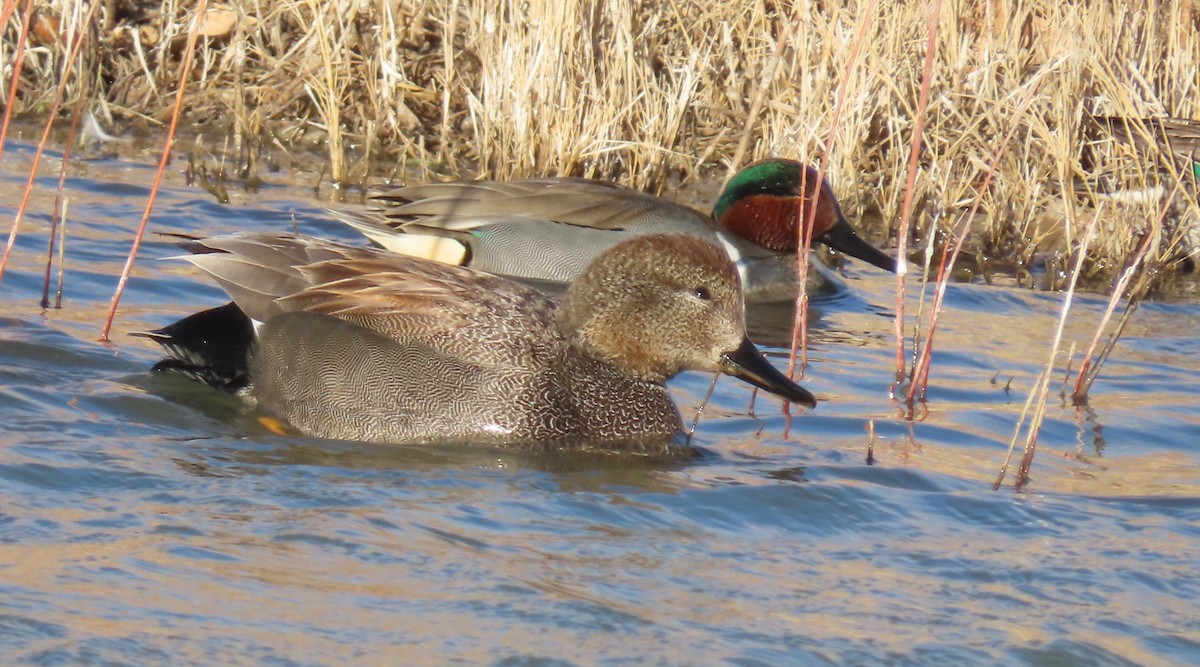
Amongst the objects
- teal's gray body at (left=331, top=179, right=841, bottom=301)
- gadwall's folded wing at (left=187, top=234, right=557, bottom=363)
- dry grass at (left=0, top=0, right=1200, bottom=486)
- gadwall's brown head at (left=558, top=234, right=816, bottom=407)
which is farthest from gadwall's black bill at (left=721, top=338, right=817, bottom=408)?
dry grass at (left=0, top=0, right=1200, bottom=486)

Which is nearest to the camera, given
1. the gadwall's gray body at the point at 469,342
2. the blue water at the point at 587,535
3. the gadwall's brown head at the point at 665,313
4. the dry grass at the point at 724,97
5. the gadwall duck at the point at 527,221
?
the blue water at the point at 587,535

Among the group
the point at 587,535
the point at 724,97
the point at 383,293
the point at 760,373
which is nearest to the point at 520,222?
the point at 724,97

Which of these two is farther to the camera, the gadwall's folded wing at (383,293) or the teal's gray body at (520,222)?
the teal's gray body at (520,222)

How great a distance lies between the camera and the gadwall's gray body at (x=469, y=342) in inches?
169

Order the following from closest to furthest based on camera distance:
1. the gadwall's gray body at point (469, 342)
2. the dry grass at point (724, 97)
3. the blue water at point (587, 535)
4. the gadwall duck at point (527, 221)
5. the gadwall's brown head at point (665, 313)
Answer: the blue water at point (587, 535) < the gadwall's gray body at point (469, 342) < the gadwall's brown head at point (665, 313) < the gadwall duck at point (527, 221) < the dry grass at point (724, 97)

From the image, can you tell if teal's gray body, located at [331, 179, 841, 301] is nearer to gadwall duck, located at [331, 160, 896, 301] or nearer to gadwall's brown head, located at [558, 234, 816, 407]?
gadwall duck, located at [331, 160, 896, 301]

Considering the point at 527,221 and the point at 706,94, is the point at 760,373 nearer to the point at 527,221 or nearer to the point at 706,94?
the point at 527,221

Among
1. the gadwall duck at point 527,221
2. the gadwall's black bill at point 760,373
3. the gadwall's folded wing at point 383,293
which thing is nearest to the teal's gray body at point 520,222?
the gadwall duck at point 527,221

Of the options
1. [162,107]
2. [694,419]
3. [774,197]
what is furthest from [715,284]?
[162,107]

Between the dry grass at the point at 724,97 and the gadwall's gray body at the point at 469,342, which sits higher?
the dry grass at the point at 724,97

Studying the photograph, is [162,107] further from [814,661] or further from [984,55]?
[814,661]

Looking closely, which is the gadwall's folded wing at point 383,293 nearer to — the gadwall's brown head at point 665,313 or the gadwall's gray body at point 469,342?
the gadwall's gray body at point 469,342

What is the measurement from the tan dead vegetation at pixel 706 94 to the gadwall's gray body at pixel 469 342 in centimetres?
257

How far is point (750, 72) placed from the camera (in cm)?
829
